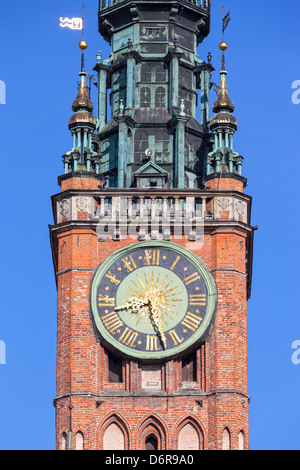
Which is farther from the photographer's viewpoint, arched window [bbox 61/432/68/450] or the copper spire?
the copper spire

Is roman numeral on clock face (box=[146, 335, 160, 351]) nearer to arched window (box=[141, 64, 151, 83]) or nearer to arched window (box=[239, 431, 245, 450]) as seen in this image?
arched window (box=[239, 431, 245, 450])

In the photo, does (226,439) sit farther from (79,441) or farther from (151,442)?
(79,441)

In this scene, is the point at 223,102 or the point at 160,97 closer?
the point at 223,102

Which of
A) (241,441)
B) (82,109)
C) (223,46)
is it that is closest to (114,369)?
(241,441)

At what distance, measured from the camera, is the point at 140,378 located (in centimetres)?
5806

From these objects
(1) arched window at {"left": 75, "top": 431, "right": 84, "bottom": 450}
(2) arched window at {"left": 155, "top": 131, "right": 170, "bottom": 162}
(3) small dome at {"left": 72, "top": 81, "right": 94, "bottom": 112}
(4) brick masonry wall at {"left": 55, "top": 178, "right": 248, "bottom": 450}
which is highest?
(3) small dome at {"left": 72, "top": 81, "right": 94, "bottom": 112}

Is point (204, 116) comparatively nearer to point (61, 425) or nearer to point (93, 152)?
point (93, 152)

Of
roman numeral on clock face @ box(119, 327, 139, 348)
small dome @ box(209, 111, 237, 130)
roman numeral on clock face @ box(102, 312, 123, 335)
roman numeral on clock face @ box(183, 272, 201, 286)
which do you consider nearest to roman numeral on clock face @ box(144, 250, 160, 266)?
roman numeral on clock face @ box(183, 272, 201, 286)

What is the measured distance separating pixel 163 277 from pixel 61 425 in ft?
15.0

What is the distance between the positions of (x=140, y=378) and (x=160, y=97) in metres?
8.75

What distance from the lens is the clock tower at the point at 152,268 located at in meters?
57.6

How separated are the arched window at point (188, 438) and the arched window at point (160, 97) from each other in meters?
9.64

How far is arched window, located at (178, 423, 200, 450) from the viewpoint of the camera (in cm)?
5728

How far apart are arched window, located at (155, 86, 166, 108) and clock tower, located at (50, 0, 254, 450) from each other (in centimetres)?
3
